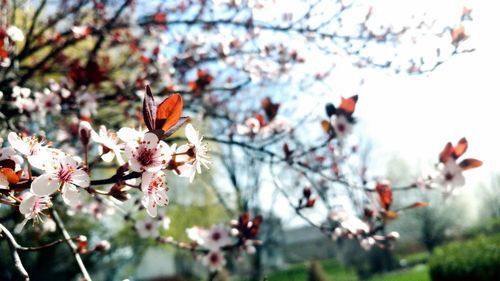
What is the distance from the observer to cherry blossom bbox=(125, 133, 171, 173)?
3.70 ft

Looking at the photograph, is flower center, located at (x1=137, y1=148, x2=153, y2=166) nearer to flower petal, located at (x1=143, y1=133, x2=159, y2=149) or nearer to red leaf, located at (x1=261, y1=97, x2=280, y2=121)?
flower petal, located at (x1=143, y1=133, x2=159, y2=149)

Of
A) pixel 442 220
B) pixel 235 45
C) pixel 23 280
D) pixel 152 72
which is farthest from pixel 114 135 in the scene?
pixel 442 220

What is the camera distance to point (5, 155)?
1222 mm

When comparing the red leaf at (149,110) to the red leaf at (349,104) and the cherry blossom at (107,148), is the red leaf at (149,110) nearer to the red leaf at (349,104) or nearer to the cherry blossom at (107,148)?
the cherry blossom at (107,148)

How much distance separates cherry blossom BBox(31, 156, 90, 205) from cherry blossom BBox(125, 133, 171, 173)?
0.15 metres

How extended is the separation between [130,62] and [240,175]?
558 cm

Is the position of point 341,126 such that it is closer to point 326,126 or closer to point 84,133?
point 326,126

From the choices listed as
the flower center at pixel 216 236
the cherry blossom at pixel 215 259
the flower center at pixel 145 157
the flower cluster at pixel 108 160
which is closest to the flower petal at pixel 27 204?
the flower cluster at pixel 108 160

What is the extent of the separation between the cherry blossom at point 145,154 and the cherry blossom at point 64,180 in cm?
15

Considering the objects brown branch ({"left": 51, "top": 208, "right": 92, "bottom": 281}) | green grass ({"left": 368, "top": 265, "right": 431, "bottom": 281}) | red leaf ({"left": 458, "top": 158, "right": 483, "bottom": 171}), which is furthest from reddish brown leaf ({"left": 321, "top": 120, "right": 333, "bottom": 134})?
green grass ({"left": 368, "top": 265, "right": 431, "bottom": 281})

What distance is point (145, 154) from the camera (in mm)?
1145

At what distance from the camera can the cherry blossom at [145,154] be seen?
113cm

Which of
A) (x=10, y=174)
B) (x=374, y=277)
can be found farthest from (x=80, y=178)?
(x=374, y=277)

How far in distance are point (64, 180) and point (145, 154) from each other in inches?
10.2
